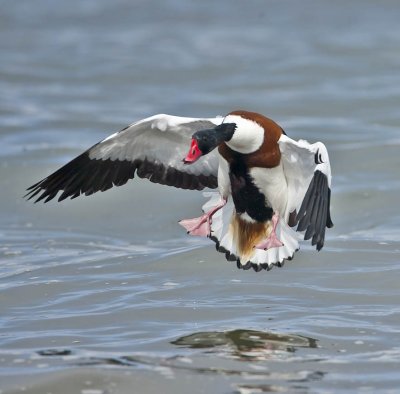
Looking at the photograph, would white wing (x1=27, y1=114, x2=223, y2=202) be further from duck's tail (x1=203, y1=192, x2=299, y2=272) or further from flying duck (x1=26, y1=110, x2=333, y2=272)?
duck's tail (x1=203, y1=192, x2=299, y2=272)

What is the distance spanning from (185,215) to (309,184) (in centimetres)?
334

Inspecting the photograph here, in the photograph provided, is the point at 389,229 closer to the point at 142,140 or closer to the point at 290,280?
the point at 290,280

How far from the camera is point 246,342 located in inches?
289

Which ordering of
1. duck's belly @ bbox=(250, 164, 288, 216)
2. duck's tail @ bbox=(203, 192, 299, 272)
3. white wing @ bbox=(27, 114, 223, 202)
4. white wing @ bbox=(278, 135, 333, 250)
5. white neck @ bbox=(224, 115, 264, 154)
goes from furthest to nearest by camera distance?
white wing @ bbox=(27, 114, 223, 202) → duck's tail @ bbox=(203, 192, 299, 272) → duck's belly @ bbox=(250, 164, 288, 216) → white neck @ bbox=(224, 115, 264, 154) → white wing @ bbox=(278, 135, 333, 250)

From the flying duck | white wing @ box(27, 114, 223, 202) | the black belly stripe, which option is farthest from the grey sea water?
white wing @ box(27, 114, 223, 202)

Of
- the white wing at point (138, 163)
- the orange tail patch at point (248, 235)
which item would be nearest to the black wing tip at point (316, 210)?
the orange tail patch at point (248, 235)

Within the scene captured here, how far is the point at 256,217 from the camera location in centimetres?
834

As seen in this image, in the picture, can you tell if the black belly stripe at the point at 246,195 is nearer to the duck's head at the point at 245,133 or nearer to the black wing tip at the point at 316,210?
the duck's head at the point at 245,133

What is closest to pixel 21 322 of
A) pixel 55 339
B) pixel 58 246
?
pixel 55 339

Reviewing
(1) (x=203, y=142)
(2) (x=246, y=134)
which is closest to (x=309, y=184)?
(2) (x=246, y=134)

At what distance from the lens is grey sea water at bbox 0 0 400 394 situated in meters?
6.94

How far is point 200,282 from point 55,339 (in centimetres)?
174

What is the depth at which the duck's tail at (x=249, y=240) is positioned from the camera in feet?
27.1

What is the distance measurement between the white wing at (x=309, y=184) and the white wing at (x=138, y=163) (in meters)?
0.65
